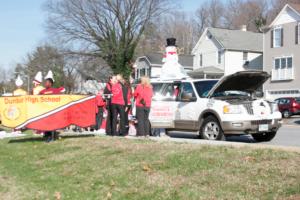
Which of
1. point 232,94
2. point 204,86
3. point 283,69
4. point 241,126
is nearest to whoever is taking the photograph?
point 241,126

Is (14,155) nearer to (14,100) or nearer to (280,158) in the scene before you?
(14,100)

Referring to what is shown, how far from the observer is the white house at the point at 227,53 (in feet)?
184

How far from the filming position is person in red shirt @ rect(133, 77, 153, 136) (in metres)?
13.8

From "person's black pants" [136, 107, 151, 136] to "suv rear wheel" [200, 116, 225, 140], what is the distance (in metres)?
1.47

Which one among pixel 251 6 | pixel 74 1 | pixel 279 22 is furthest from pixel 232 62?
pixel 251 6

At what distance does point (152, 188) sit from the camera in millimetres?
7242

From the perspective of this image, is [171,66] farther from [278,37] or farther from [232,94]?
[278,37]

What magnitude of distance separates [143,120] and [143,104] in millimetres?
409

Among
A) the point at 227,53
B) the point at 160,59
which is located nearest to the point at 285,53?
the point at 227,53

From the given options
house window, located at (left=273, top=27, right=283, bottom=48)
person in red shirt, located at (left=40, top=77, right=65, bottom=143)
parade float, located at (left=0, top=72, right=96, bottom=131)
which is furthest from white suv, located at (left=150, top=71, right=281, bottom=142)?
house window, located at (left=273, top=27, right=283, bottom=48)

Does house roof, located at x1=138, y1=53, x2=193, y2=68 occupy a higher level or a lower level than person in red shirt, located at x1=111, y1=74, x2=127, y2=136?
higher

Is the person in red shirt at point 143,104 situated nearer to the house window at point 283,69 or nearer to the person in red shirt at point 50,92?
the person in red shirt at point 50,92

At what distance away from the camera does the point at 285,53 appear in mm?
48250

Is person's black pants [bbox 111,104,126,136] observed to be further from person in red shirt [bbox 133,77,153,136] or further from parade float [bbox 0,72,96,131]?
parade float [bbox 0,72,96,131]
